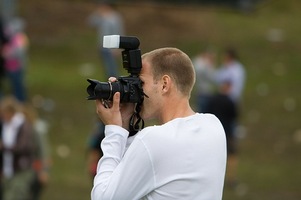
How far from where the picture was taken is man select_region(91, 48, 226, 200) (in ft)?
16.1

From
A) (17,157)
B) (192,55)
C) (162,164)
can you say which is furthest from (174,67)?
(192,55)

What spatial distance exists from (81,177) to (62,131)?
239cm

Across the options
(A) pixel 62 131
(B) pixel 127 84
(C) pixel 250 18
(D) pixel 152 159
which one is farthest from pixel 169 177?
(C) pixel 250 18

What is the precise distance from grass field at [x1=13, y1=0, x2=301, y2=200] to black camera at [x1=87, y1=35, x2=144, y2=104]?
29.9 feet

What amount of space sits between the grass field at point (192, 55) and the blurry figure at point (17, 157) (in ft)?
6.95

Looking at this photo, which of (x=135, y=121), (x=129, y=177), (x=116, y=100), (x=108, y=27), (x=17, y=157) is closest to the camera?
(x=129, y=177)

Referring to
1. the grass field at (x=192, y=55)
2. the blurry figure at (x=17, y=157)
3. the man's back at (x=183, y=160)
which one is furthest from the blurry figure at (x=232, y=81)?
the man's back at (x=183, y=160)

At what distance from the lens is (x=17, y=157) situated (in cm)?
1209

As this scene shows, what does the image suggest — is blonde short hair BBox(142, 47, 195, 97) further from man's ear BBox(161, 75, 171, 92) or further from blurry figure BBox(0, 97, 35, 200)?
blurry figure BBox(0, 97, 35, 200)

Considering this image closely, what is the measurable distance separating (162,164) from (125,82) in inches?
17.7

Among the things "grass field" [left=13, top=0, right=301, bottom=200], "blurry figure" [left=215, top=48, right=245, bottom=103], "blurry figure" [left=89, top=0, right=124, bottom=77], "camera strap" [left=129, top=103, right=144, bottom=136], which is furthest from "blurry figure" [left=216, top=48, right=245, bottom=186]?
"camera strap" [left=129, top=103, right=144, bottom=136]

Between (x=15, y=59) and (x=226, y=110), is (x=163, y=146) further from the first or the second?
(x=15, y=59)

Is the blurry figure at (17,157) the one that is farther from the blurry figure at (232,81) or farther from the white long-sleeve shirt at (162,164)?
the white long-sleeve shirt at (162,164)

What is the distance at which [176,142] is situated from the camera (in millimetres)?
4961
